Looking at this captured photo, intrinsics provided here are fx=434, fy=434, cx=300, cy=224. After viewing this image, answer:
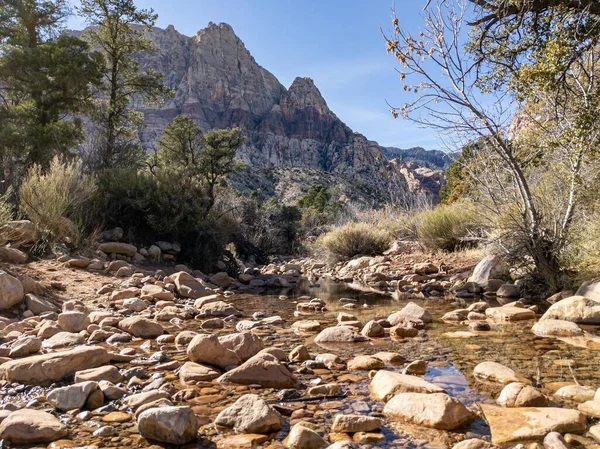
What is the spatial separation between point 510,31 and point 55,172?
310 inches

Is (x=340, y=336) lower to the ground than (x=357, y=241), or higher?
lower

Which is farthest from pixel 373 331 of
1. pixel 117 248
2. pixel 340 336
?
pixel 117 248

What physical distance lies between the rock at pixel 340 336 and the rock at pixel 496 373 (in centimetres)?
128

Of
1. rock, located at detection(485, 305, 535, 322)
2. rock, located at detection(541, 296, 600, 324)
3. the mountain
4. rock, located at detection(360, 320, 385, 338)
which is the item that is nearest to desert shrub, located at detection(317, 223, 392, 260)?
rock, located at detection(485, 305, 535, 322)

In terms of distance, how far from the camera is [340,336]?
4.23 meters

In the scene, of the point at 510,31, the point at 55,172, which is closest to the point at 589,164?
the point at 510,31

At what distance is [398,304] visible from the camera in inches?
264

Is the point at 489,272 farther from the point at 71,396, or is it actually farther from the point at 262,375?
the point at 71,396

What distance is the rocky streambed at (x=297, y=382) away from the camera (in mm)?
2143

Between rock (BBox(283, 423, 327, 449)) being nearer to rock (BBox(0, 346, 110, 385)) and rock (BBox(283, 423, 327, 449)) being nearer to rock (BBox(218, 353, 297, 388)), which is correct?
rock (BBox(218, 353, 297, 388))

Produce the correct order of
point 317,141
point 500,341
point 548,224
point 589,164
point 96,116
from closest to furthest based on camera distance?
point 500,341, point 589,164, point 548,224, point 96,116, point 317,141

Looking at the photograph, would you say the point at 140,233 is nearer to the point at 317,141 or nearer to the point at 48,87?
the point at 48,87

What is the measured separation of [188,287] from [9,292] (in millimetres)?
2577

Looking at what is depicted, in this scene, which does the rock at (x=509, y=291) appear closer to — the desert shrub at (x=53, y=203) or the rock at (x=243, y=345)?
the rock at (x=243, y=345)
